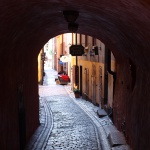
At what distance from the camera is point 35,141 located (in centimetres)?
1048

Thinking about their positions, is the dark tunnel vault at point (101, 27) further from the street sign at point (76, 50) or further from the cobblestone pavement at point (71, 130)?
the street sign at point (76, 50)

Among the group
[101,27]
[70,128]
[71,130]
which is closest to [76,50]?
[70,128]

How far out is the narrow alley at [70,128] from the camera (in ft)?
33.1

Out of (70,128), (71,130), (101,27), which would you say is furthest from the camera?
(70,128)

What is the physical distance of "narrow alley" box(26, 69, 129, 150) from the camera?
33.1ft

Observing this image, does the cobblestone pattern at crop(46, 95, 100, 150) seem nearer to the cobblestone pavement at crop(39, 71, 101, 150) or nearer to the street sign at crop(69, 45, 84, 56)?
the cobblestone pavement at crop(39, 71, 101, 150)

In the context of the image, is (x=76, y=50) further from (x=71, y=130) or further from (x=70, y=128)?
(x=71, y=130)

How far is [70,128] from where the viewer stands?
12609 mm

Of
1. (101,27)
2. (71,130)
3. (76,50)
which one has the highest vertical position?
(101,27)

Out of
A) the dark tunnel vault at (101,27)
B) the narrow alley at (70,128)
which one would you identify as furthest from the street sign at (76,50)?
the narrow alley at (70,128)

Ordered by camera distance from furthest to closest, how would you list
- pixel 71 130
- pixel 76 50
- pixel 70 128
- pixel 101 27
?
1. pixel 76 50
2. pixel 70 128
3. pixel 71 130
4. pixel 101 27

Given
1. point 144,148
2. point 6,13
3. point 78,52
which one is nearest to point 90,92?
point 78,52

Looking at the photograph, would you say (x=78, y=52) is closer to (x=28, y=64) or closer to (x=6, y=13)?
(x=28, y=64)

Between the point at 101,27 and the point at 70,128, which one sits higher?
the point at 101,27
